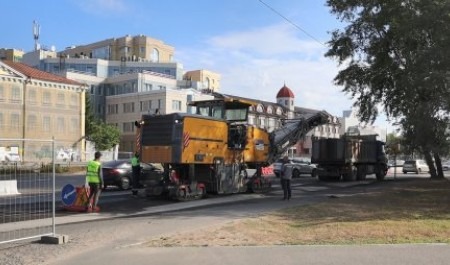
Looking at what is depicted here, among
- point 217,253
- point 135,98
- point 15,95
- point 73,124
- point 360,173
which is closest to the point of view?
point 217,253

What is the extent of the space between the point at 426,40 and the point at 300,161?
91.0 feet

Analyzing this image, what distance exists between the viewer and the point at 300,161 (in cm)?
4803

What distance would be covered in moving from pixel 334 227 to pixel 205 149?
857cm

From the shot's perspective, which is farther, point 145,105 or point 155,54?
point 155,54

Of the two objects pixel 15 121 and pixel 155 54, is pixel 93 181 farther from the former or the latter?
pixel 155 54

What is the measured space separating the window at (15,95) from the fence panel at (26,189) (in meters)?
57.7

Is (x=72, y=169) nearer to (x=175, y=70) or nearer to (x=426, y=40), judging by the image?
(x=426, y=40)

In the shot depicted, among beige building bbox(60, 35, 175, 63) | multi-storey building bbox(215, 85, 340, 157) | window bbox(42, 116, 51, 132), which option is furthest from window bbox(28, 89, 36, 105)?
beige building bbox(60, 35, 175, 63)

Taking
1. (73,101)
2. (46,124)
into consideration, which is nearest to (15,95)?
(46,124)

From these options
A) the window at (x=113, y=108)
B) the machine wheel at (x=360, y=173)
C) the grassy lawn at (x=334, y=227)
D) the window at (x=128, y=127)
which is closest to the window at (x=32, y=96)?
the window at (x=128, y=127)

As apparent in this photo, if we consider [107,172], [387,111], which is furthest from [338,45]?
[107,172]

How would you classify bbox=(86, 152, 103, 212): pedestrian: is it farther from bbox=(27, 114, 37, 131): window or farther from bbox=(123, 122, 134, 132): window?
bbox=(123, 122, 134, 132): window

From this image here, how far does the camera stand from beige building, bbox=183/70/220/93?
131875mm

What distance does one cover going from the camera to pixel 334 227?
13.2 meters
